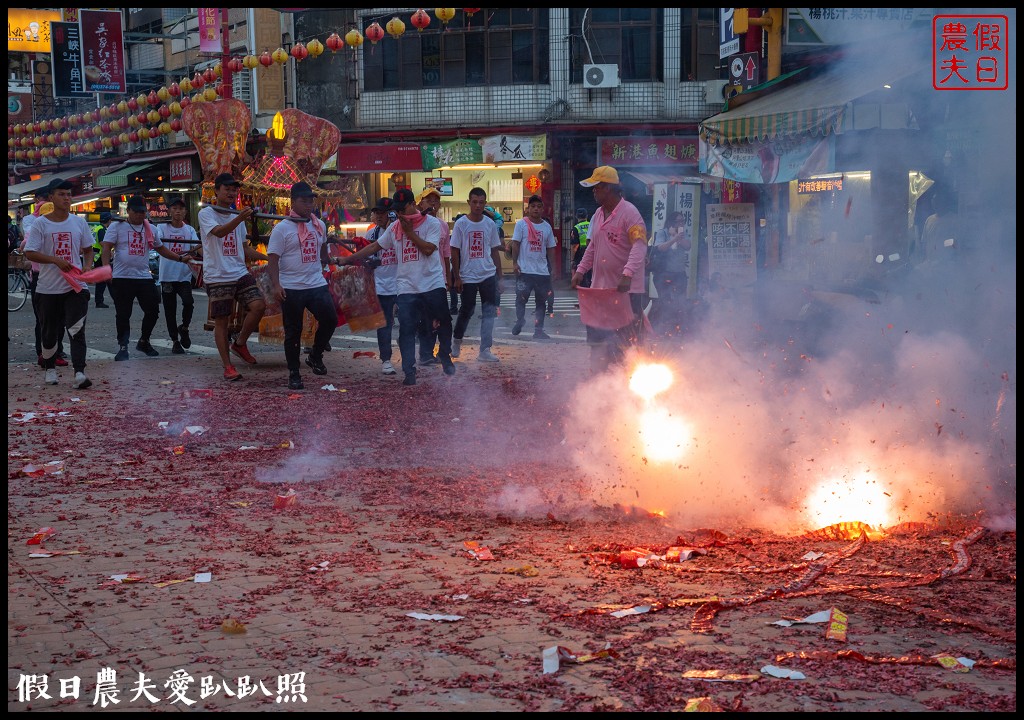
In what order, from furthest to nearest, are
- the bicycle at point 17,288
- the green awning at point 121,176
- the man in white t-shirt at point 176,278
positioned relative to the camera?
1. the green awning at point 121,176
2. the bicycle at point 17,288
3. the man in white t-shirt at point 176,278

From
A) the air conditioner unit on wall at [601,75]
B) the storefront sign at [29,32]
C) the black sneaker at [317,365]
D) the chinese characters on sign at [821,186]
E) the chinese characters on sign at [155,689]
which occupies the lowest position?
the chinese characters on sign at [155,689]

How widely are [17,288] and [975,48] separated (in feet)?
66.3

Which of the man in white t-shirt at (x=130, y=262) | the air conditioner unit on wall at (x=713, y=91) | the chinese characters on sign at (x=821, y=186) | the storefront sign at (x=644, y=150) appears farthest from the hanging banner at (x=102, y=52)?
the chinese characters on sign at (x=821, y=186)

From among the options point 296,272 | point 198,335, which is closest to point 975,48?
point 296,272

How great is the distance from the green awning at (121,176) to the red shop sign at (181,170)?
4.04 ft

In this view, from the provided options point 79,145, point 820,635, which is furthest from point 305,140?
point 79,145

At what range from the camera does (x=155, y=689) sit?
323 centimetres

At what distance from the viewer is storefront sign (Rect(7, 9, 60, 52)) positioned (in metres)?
33.3

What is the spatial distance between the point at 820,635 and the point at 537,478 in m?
2.63

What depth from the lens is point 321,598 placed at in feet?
13.4

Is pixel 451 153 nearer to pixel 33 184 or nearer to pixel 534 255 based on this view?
pixel 534 255

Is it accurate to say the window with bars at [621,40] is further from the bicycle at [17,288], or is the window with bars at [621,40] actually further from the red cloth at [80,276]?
the red cloth at [80,276]

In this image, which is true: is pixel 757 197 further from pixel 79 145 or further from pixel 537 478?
pixel 79 145

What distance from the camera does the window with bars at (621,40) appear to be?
1006 inches
